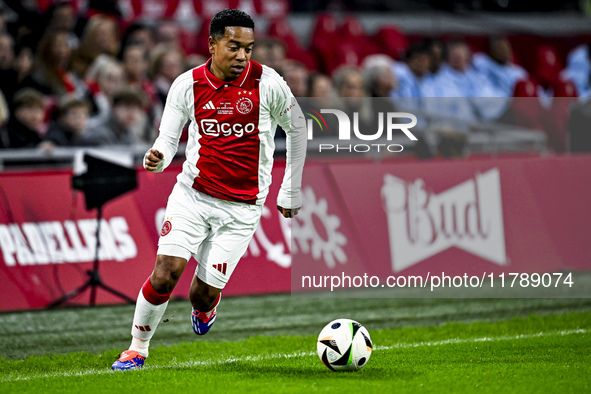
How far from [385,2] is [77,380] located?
510 inches

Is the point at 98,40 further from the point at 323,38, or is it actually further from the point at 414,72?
the point at 323,38

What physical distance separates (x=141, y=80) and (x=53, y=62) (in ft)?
3.66

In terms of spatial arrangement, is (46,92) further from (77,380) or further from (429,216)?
(77,380)

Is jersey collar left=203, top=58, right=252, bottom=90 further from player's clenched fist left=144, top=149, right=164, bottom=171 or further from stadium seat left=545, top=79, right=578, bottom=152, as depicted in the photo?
stadium seat left=545, top=79, right=578, bottom=152

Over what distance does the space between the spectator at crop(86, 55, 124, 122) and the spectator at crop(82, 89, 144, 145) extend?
61cm

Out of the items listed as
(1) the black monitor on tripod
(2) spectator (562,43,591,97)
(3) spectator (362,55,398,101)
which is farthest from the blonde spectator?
(2) spectator (562,43,591,97)

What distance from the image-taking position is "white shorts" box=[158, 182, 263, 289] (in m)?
5.65

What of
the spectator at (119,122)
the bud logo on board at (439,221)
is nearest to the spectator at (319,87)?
the bud logo on board at (439,221)

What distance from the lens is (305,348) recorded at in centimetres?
669

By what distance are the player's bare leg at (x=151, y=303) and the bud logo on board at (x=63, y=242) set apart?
2.90 m

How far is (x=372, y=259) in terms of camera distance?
368 inches

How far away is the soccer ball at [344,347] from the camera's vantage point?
5527mm

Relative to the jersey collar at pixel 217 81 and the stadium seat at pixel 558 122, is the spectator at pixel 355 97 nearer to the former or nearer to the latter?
the stadium seat at pixel 558 122

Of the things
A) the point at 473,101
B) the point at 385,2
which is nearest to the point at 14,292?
the point at 473,101
